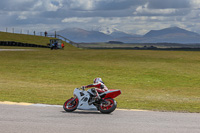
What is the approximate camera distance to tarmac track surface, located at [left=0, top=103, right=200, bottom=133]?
10.1 m

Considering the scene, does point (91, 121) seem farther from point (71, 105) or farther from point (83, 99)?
point (71, 105)

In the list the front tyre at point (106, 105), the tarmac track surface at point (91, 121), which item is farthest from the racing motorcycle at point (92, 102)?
the tarmac track surface at point (91, 121)

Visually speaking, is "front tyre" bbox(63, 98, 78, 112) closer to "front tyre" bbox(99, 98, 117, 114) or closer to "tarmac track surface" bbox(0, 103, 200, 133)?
"tarmac track surface" bbox(0, 103, 200, 133)

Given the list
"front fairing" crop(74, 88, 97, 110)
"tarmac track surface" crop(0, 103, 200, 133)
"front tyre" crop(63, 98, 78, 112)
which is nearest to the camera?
"tarmac track surface" crop(0, 103, 200, 133)

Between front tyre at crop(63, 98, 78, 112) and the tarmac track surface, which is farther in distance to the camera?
front tyre at crop(63, 98, 78, 112)

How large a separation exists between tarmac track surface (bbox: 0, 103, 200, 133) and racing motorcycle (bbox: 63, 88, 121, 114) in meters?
0.23

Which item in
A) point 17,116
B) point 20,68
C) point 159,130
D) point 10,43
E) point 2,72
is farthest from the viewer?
point 10,43

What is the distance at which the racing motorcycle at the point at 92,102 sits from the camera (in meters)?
13.0

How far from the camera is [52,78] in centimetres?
3206

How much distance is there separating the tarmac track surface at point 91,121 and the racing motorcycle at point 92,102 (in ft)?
0.76

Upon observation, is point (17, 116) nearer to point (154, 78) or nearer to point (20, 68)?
point (154, 78)

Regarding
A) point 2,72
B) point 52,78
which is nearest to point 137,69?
point 52,78

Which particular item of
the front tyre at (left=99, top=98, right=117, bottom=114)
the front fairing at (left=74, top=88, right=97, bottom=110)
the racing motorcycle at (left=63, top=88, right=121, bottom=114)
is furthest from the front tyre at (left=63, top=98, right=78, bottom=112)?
the front tyre at (left=99, top=98, right=117, bottom=114)

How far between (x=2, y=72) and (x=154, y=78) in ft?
50.9
